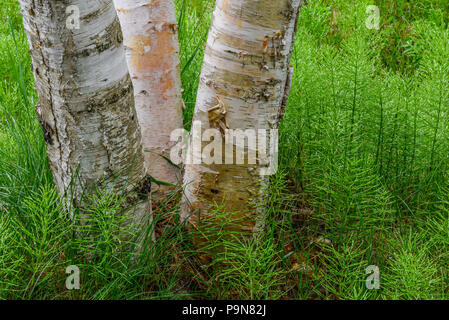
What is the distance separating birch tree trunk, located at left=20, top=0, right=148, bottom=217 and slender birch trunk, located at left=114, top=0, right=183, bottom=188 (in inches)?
15.4

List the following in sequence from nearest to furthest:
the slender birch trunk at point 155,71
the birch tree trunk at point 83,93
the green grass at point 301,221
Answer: the birch tree trunk at point 83,93 < the green grass at point 301,221 < the slender birch trunk at point 155,71

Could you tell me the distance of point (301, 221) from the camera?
1.93m

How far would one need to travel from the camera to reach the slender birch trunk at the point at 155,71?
1.85 meters

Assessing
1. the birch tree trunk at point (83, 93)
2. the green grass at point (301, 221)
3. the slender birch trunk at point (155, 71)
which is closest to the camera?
the birch tree trunk at point (83, 93)

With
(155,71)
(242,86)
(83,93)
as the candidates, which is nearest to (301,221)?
(242,86)

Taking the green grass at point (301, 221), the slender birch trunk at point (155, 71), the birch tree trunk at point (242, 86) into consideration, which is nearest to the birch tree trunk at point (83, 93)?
the green grass at point (301, 221)

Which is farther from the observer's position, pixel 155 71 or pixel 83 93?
pixel 155 71

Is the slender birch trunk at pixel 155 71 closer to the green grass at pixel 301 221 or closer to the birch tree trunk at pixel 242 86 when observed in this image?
the green grass at pixel 301 221

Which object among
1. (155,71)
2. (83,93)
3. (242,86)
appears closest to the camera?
(83,93)

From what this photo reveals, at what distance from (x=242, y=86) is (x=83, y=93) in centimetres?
50

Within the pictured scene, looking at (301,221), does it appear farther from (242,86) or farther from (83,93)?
(83,93)

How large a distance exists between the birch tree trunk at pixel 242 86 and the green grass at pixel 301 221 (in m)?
0.09

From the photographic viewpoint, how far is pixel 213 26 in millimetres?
1556
